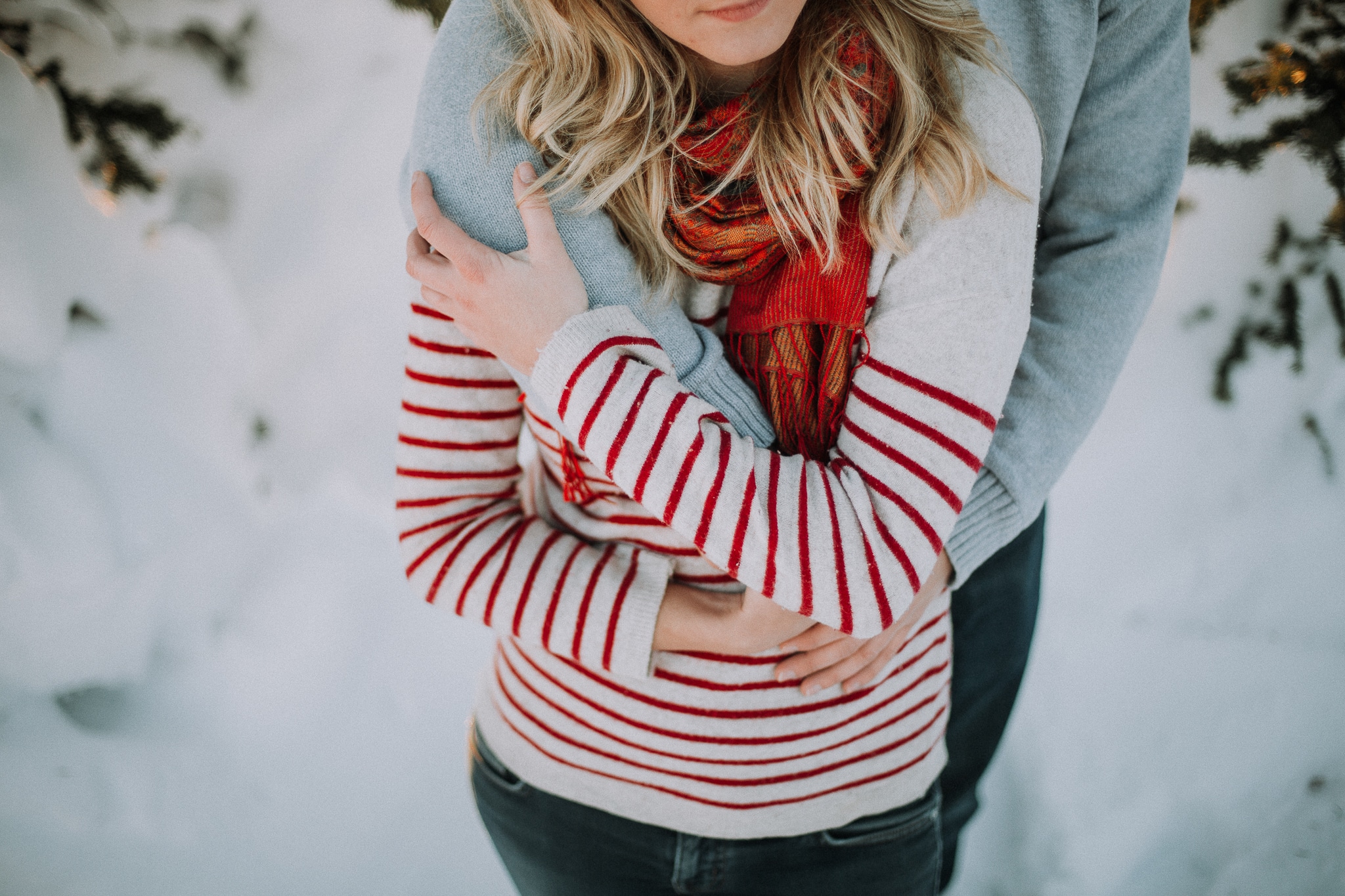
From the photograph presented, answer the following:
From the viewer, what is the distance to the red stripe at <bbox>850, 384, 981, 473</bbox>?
65 cm

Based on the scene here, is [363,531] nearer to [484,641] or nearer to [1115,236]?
[484,641]

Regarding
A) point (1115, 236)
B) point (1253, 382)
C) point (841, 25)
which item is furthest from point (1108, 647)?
point (841, 25)

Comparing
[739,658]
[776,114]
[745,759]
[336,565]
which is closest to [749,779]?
[745,759]

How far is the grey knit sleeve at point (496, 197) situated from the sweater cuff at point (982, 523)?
0.27m

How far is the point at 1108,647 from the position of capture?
1.60 meters

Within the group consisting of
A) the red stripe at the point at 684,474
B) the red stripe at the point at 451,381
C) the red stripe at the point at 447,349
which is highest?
the red stripe at the point at 447,349

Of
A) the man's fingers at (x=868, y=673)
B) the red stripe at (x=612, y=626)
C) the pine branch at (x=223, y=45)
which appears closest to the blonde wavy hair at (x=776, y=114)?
the red stripe at (x=612, y=626)

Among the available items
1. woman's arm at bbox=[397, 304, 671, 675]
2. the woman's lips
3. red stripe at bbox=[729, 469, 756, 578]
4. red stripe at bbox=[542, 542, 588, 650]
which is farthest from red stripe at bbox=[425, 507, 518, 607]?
the woman's lips

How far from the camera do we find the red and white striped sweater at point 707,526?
643mm

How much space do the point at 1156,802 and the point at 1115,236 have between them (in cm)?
123

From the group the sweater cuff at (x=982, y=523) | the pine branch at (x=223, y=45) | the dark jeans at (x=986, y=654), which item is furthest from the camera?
the pine branch at (x=223, y=45)

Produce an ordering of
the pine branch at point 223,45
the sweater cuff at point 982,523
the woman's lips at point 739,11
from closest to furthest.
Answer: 1. the woman's lips at point 739,11
2. the sweater cuff at point 982,523
3. the pine branch at point 223,45

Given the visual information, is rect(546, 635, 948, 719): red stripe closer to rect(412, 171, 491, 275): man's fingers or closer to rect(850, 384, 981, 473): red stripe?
rect(850, 384, 981, 473): red stripe

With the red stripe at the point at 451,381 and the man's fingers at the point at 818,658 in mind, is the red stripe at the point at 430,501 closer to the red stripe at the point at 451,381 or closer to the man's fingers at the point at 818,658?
the red stripe at the point at 451,381
